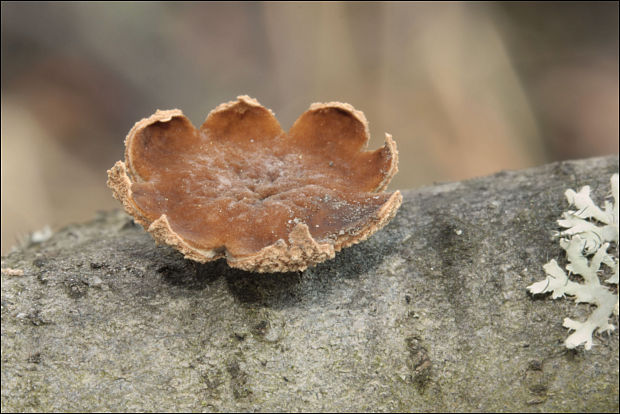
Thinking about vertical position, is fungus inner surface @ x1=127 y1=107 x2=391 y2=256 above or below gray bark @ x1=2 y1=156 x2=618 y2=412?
above

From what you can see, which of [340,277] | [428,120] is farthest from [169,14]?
[340,277]

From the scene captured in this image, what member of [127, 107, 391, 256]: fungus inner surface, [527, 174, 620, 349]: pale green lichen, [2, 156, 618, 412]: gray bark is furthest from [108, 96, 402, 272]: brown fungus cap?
[527, 174, 620, 349]: pale green lichen

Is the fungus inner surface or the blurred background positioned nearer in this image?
the fungus inner surface

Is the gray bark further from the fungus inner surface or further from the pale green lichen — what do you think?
the fungus inner surface

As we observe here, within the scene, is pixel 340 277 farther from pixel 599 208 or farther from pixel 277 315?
pixel 599 208

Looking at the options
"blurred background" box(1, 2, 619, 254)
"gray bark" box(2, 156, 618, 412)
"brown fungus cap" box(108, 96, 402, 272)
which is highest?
"blurred background" box(1, 2, 619, 254)

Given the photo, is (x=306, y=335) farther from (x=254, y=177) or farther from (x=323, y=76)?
(x=323, y=76)
